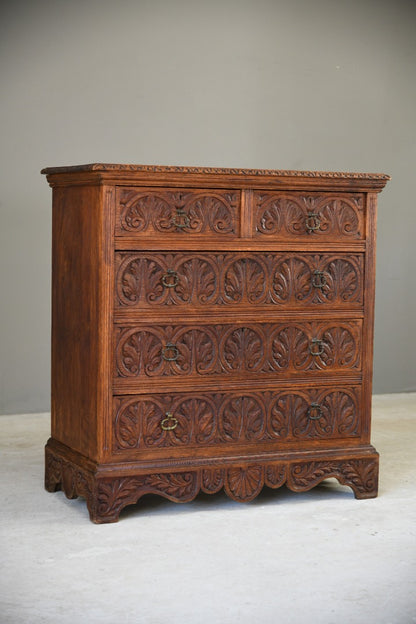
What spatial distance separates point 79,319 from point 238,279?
1.97 ft

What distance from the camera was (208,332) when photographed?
3479 mm

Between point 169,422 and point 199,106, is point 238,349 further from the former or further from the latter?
point 199,106

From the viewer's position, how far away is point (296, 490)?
360 centimetres

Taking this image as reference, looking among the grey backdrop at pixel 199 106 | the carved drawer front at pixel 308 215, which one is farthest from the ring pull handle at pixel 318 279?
the grey backdrop at pixel 199 106

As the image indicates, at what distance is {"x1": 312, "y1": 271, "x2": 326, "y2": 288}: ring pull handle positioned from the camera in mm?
3618

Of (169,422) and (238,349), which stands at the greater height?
(238,349)

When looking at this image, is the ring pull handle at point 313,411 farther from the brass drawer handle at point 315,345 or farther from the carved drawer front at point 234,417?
the brass drawer handle at point 315,345

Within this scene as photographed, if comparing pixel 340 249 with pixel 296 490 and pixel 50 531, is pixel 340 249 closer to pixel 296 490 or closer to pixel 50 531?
pixel 296 490

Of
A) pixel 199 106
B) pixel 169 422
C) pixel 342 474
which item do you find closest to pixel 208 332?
pixel 169 422

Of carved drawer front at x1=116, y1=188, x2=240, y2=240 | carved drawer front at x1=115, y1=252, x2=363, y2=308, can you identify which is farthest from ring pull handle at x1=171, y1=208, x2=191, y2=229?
carved drawer front at x1=115, y1=252, x2=363, y2=308

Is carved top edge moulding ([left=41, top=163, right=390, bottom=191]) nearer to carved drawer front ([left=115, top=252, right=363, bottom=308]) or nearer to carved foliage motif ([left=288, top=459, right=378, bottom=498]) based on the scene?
carved drawer front ([left=115, top=252, right=363, bottom=308])

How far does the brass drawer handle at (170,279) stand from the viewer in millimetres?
3400

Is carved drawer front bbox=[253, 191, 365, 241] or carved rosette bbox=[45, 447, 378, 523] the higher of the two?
carved drawer front bbox=[253, 191, 365, 241]

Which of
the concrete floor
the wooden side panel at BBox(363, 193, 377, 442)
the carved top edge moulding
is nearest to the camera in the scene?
the concrete floor
